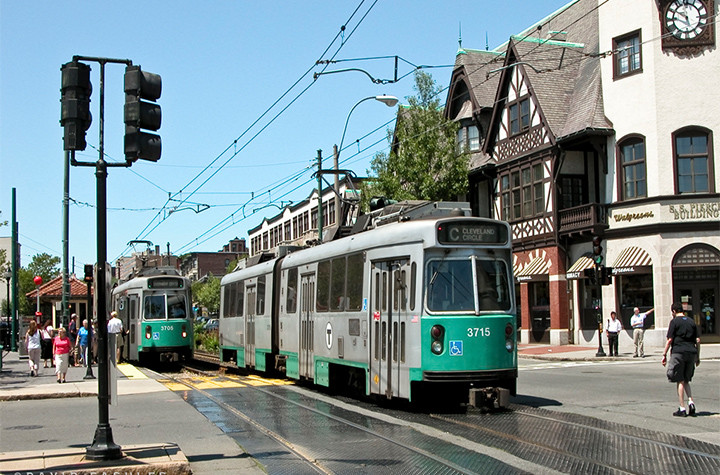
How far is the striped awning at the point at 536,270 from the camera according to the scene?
36.3m

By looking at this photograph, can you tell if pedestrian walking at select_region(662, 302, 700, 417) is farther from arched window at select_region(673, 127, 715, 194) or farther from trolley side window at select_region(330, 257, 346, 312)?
arched window at select_region(673, 127, 715, 194)

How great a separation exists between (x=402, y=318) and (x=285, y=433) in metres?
2.76

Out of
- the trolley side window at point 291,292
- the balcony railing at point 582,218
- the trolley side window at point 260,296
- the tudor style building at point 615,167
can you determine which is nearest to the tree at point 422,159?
the tudor style building at point 615,167

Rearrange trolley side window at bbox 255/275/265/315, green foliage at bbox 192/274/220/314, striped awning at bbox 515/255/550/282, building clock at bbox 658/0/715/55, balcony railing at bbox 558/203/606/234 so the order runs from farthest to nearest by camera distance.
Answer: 1. green foliage at bbox 192/274/220/314
2. striped awning at bbox 515/255/550/282
3. balcony railing at bbox 558/203/606/234
4. building clock at bbox 658/0/715/55
5. trolley side window at bbox 255/275/265/315

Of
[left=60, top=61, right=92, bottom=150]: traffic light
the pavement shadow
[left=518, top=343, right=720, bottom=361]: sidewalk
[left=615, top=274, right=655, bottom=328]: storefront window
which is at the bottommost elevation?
[left=518, top=343, right=720, bottom=361]: sidewalk

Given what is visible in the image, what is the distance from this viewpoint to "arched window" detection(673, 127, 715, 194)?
3142 cm

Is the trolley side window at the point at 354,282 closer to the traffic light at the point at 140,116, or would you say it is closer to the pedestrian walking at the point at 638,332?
the traffic light at the point at 140,116

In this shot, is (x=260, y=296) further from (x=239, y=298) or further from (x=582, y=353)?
(x=582, y=353)

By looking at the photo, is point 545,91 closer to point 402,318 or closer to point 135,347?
point 135,347

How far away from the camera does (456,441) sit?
10.3m

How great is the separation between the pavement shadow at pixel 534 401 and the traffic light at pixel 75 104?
345 inches

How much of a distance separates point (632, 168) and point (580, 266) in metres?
4.42

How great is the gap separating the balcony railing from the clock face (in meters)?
7.13

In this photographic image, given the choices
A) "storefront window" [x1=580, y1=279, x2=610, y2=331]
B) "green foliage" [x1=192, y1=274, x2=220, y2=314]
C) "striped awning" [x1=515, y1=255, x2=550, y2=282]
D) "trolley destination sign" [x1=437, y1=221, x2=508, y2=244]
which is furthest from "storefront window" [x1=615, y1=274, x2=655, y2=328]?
"green foliage" [x1=192, y1=274, x2=220, y2=314]
